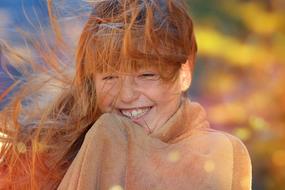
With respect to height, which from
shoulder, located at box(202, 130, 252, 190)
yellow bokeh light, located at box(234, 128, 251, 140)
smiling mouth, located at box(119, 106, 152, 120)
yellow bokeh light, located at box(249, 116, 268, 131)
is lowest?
yellow bokeh light, located at box(234, 128, 251, 140)

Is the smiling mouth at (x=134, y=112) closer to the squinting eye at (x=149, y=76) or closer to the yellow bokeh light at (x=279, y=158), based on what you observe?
the squinting eye at (x=149, y=76)

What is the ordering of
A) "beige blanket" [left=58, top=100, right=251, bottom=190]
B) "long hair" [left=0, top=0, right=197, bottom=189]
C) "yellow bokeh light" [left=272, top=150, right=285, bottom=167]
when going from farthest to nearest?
"yellow bokeh light" [left=272, top=150, right=285, bottom=167], "long hair" [left=0, top=0, right=197, bottom=189], "beige blanket" [left=58, top=100, right=251, bottom=190]

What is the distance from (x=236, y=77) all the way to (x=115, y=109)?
44.2 inches

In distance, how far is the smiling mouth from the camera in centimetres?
188

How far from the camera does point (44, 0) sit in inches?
84.4

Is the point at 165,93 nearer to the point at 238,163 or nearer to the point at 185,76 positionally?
the point at 185,76

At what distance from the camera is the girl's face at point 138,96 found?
A: 1854mm

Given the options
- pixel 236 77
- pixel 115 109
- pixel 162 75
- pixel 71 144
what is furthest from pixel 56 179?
pixel 236 77

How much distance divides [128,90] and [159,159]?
185mm

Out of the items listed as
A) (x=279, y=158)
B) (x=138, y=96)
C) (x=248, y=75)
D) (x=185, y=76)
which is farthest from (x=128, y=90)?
(x=279, y=158)

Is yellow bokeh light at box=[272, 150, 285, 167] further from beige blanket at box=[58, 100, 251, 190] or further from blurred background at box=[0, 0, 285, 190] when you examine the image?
beige blanket at box=[58, 100, 251, 190]

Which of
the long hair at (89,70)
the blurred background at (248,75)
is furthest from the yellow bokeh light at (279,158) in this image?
the long hair at (89,70)

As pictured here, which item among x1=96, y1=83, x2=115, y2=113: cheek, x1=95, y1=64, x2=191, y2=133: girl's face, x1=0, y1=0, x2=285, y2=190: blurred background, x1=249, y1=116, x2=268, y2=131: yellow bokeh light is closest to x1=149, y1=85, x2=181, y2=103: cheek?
x1=95, y1=64, x2=191, y2=133: girl's face

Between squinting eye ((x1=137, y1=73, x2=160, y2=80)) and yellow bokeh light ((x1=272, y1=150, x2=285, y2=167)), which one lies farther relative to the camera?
yellow bokeh light ((x1=272, y1=150, x2=285, y2=167))
